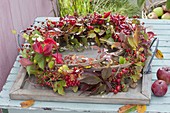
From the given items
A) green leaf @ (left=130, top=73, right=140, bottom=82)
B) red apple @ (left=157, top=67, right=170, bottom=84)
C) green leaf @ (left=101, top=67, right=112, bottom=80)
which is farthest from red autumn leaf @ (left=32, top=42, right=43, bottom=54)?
red apple @ (left=157, top=67, right=170, bottom=84)

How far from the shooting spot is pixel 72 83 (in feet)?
4.23

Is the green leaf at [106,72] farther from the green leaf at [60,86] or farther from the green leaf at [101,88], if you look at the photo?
the green leaf at [60,86]

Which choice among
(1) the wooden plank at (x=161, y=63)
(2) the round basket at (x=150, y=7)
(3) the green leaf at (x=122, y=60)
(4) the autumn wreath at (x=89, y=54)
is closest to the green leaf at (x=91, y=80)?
(4) the autumn wreath at (x=89, y=54)

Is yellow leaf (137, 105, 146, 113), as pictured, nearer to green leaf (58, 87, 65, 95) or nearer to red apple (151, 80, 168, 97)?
red apple (151, 80, 168, 97)

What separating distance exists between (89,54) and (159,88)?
32 cm

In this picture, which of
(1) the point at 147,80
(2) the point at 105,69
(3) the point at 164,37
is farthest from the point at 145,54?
(3) the point at 164,37

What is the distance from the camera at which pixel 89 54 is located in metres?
1.48

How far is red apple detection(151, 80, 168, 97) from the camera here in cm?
130

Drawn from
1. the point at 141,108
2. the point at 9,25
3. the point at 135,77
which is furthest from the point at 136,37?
the point at 9,25

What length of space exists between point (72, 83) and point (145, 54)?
0.32 meters

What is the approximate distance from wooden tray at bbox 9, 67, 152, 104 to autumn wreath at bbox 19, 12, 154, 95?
0.02 m

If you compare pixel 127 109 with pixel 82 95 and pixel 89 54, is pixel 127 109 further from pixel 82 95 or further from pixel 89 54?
pixel 89 54

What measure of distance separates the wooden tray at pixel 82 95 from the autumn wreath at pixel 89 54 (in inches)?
0.8

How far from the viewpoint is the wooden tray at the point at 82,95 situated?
4.19ft
